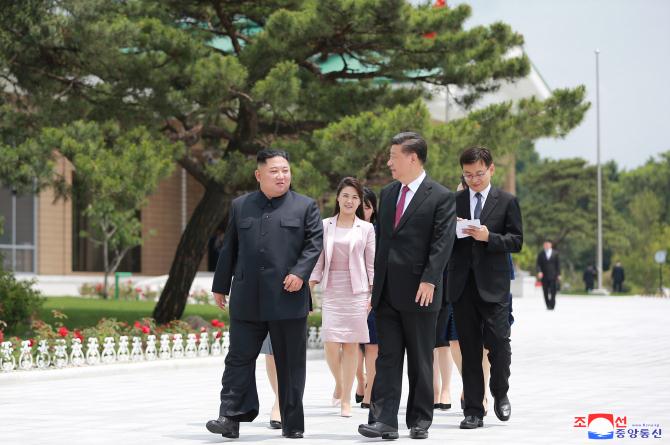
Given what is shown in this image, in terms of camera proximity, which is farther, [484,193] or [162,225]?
[162,225]

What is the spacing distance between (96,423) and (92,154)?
23.1ft

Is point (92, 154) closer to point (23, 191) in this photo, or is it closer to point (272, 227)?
point (23, 191)

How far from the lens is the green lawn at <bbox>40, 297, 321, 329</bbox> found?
68.4 ft

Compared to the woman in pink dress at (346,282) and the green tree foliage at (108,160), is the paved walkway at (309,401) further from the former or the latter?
the green tree foliage at (108,160)

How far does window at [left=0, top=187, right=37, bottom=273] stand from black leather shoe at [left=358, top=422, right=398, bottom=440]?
1173 inches

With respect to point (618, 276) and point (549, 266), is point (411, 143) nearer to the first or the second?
point (549, 266)

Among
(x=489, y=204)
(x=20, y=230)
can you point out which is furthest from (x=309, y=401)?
(x=20, y=230)

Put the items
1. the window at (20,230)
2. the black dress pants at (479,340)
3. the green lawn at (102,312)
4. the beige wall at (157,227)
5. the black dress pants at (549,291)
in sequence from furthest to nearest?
the beige wall at (157,227)
the window at (20,230)
the black dress pants at (549,291)
the green lawn at (102,312)
the black dress pants at (479,340)

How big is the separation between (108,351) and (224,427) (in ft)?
22.2

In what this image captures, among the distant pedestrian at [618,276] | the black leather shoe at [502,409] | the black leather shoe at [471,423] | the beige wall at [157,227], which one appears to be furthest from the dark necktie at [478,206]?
the distant pedestrian at [618,276]

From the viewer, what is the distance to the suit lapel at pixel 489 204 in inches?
348

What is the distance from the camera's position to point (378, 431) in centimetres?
786

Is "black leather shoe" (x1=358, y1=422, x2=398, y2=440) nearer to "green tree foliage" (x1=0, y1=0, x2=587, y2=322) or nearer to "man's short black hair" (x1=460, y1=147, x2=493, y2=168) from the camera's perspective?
"man's short black hair" (x1=460, y1=147, x2=493, y2=168)

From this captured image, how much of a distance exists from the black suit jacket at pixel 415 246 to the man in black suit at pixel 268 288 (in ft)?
1.55
